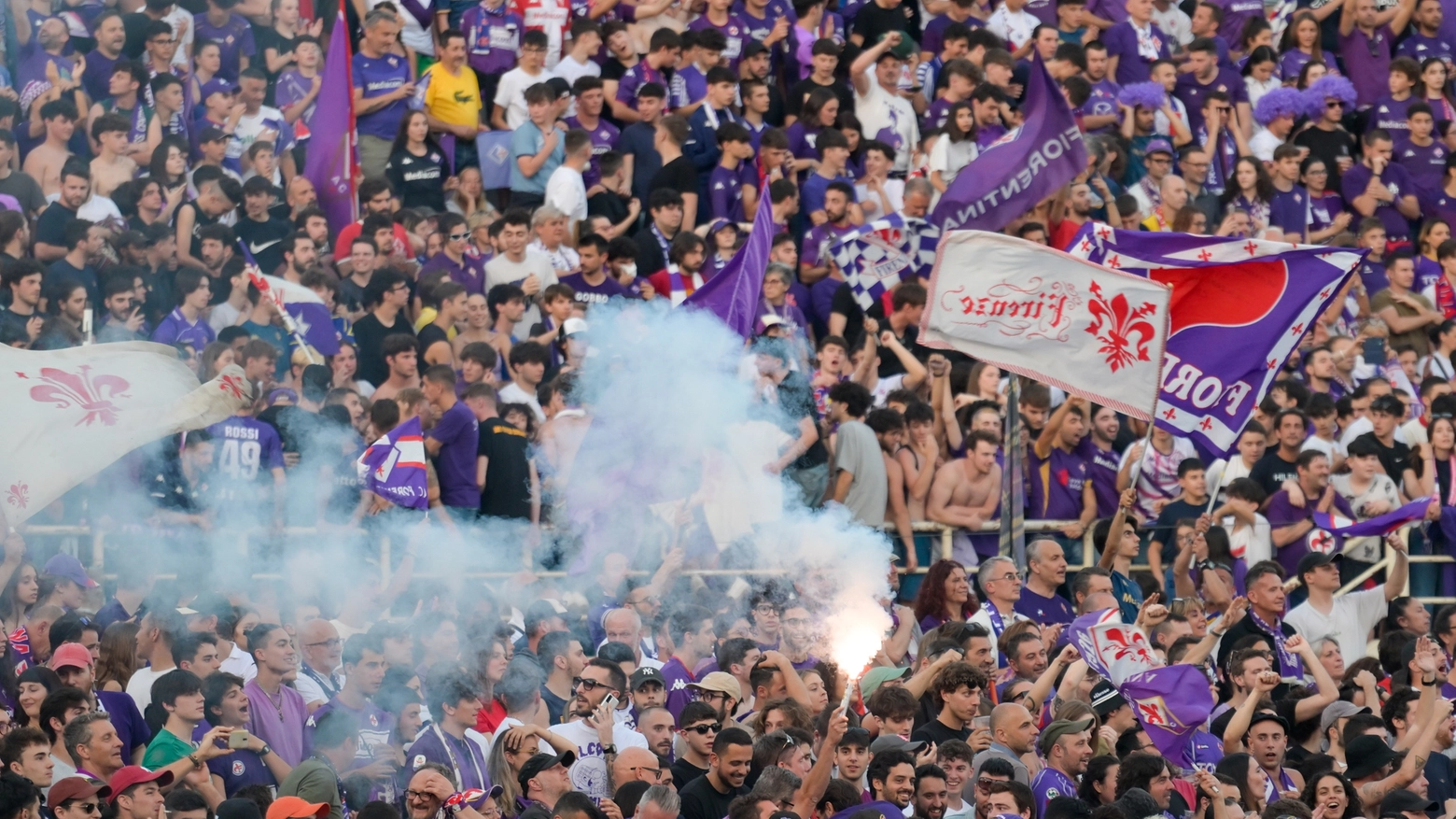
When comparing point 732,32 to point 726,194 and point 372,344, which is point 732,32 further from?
point 372,344

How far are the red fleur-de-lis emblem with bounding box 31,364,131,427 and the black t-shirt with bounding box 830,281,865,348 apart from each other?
18.1ft

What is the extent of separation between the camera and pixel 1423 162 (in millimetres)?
18922

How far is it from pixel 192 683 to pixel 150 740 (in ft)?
1.33

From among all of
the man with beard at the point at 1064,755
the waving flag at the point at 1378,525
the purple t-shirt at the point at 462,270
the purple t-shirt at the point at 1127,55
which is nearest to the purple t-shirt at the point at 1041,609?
the man with beard at the point at 1064,755

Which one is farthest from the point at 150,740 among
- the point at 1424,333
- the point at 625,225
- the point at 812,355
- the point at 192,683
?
the point at 1424,333

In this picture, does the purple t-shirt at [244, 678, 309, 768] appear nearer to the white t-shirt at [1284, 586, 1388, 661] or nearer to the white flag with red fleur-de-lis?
the white flag with red fleur-de-lis

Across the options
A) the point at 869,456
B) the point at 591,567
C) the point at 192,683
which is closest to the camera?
the point at 192,683

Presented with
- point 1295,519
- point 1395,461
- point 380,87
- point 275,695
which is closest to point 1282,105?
point 1395,461

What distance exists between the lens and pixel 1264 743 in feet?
37.6

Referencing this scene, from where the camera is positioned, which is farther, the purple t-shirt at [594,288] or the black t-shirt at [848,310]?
the black t-shirt at [848,310]

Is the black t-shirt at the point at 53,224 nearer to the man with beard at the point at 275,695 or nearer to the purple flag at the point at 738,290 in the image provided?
the purple flag at the point at 738,290

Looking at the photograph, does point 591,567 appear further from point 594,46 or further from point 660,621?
point 594,46

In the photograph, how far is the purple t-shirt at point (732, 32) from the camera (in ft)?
57.4

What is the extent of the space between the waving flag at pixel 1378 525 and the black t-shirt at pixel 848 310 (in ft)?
10.6
